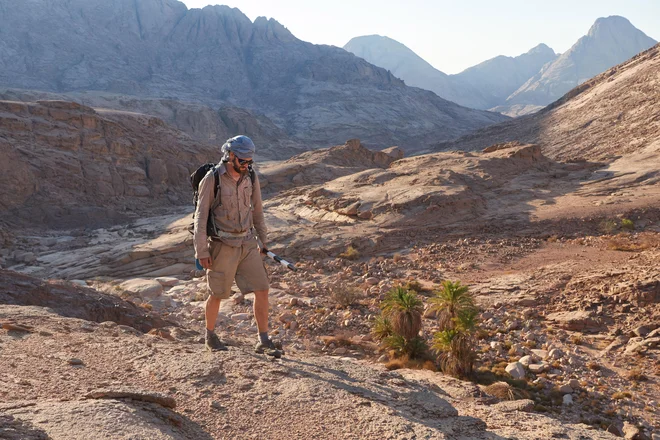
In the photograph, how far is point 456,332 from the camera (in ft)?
21.0

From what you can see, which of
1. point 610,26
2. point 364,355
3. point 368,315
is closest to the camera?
point 364,355

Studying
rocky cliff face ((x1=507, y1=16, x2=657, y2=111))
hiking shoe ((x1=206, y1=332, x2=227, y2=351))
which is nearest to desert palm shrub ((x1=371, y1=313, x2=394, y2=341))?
hiking shoe ((x1=206, y1=332, x2=227, y2=351))

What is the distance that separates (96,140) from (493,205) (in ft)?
58.0

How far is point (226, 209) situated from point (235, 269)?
50 cm

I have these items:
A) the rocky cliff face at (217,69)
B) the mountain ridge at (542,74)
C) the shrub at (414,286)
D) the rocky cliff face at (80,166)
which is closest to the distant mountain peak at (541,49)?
the mountain ridge at (542,74)

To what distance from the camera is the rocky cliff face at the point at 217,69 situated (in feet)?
192

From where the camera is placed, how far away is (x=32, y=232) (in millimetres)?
18969

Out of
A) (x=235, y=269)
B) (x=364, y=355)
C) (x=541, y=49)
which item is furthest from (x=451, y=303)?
(x=541, y=49)

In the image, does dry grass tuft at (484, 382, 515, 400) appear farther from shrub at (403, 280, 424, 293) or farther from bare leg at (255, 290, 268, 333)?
shrub at (403, 280, 424, 293)

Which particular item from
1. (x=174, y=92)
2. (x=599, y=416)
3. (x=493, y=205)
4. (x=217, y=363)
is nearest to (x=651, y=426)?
(x=599, y=416)

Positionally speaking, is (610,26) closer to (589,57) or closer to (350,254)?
(589,57)

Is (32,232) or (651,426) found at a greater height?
(32,232)

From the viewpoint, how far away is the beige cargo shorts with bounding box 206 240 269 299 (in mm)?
4414

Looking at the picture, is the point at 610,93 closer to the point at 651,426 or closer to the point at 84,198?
the point at 84,198
